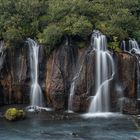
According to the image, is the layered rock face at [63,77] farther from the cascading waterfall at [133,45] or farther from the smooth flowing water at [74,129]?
the smooth flowing water at [74,129]

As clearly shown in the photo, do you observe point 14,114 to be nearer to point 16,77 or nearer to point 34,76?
point 16,77

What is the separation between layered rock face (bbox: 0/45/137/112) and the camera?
128 ft

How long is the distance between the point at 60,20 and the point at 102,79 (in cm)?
662

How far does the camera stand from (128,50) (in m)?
40.7

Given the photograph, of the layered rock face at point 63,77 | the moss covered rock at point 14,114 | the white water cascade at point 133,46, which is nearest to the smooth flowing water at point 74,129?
the moss covered rock at point 14,114

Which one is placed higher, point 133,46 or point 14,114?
point 133,46

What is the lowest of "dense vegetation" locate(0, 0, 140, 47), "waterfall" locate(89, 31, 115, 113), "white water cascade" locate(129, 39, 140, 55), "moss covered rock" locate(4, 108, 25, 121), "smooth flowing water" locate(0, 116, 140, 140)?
"smooth flowing water" locate(0, 116, 140, 140)

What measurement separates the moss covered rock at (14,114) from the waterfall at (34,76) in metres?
3.64

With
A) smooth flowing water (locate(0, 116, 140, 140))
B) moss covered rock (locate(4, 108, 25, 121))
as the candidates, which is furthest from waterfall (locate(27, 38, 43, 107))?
smooth flowing water (locate(0, 116, 140, 140))

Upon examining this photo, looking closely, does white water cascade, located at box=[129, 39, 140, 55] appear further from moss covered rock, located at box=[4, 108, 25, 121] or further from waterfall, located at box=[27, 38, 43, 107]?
moss covered rock, located at box=[4, 108, 25, 121]

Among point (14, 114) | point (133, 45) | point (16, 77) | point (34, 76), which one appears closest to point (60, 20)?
point (34, 76)

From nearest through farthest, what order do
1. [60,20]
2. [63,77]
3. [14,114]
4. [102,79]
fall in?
[14,114], [102,79], [63,77], [60,20]

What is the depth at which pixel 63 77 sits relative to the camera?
39.7 m

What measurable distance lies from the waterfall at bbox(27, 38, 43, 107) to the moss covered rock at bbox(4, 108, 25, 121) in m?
3.64
